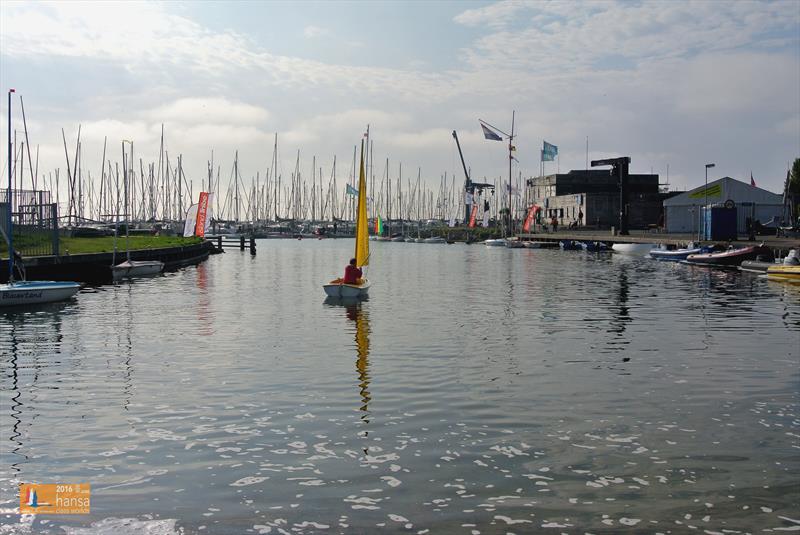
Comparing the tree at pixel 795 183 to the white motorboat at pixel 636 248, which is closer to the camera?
the white motorboat at pixel 636 248

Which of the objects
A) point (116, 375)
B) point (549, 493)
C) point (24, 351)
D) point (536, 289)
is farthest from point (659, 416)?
point (536, 289)

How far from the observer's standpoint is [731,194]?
11319cm

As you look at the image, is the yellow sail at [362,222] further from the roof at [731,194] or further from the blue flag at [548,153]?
the blue flag at [548,153]

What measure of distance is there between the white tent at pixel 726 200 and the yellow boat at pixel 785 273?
51.7 metres

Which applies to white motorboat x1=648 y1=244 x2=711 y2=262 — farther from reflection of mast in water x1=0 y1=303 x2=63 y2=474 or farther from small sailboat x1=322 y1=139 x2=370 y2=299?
reflection of mast in water x1=0 y1=303 x2=63 y2=474

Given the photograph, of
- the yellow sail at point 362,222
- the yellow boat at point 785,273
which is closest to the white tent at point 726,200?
the yellow boat at point 785,273

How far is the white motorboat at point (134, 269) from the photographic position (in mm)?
60688

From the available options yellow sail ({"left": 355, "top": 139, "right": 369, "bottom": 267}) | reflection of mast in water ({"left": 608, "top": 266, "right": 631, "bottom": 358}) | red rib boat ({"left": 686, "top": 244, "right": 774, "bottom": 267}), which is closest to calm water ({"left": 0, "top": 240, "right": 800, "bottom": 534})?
reflection of mast in water ({"left": 608, "top": 266, "right": 631, "bottom": 358})

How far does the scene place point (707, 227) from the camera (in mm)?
92750

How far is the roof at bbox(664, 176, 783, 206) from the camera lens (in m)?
112

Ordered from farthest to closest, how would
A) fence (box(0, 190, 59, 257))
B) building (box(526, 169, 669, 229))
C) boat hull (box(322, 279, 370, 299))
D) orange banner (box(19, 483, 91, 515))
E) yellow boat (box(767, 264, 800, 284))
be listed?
building (box(526, 169, 669, 229)) < yellow boat (box(767, 264, 800, 284)) < fence (box(0, 190, 59, 257)) < boat hull (box(322, 279, 370, 299)) < orange banner (box(19, 483, 91, 515))

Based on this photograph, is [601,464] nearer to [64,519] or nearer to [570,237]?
[64,519]

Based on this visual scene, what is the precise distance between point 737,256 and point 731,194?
4153 cm

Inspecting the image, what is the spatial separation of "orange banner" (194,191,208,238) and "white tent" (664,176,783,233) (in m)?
67.7
